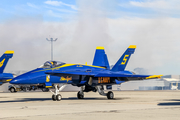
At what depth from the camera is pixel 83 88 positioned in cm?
2433

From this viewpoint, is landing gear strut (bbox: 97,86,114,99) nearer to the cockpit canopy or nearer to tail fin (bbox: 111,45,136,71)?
tail fin (bbox: 111,45,136,71)

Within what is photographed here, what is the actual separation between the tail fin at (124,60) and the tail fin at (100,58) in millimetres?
2559

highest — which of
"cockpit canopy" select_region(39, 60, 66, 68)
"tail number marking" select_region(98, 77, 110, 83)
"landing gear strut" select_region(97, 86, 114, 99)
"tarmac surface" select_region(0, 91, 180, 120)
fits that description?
"cockpit canopy" select_region(39, 60, 66, 68)

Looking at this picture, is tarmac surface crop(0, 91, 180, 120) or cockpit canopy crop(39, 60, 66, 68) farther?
cockpit canopy crop(39, 60, 66, 68)

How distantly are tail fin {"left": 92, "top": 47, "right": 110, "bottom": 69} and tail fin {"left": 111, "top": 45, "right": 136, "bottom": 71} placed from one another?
2559 millimetres

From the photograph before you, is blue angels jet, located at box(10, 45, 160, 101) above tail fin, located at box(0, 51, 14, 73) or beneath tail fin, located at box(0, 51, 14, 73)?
beneath

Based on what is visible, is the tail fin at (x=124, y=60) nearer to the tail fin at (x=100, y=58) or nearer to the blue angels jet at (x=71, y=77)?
the tail fin at (x=100, y=58)

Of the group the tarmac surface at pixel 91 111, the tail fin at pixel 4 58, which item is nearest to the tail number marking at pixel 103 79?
the tarmac surface at pixel 91 111

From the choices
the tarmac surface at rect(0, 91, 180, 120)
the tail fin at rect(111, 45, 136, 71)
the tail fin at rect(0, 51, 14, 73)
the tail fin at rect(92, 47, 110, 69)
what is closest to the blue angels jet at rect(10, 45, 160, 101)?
the tarmac surface at rect(0, 91, 180, 120)

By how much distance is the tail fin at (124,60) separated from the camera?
27216 mm

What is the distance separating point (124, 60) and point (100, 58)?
146 inches

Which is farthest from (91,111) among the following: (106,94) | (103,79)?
(106,94)

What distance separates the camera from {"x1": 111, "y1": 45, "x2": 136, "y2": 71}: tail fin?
27216 millimetres

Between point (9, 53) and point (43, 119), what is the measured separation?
1260 inches
